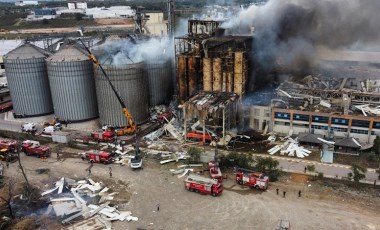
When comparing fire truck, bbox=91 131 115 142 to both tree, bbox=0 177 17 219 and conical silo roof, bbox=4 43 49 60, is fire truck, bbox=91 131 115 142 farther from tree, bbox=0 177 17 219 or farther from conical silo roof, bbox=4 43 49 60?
conical silo roof, bbox=4 43 49 60

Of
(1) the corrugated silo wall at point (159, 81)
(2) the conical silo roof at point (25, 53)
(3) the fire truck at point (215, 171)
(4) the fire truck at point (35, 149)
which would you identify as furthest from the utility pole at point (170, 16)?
(3) the fire truck at point (215, 171)

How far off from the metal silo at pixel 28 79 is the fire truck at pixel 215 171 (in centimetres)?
2886

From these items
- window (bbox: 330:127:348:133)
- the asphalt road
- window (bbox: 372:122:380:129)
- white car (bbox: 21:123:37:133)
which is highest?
window (bbox: 372:122:380:129)

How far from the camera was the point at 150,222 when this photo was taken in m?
25.2

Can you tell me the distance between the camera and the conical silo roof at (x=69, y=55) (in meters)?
45.8

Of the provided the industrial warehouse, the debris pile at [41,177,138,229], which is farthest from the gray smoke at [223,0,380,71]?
the debris pile at [41,177,138,229]

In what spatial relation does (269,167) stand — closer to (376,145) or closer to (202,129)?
(202,129)

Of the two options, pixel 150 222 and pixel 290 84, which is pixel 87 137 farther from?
pixel 290 84

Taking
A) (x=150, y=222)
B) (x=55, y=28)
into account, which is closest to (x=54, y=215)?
(x=150, y=222)

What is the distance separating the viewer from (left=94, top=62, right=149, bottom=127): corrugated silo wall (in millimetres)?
42562

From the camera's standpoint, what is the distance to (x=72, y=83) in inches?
1805

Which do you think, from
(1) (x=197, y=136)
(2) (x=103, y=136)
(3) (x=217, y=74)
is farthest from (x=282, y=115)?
(2) (x=103, y=136)

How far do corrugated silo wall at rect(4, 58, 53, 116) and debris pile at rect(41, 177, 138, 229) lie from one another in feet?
71.8

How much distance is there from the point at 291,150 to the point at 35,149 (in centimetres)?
2603
